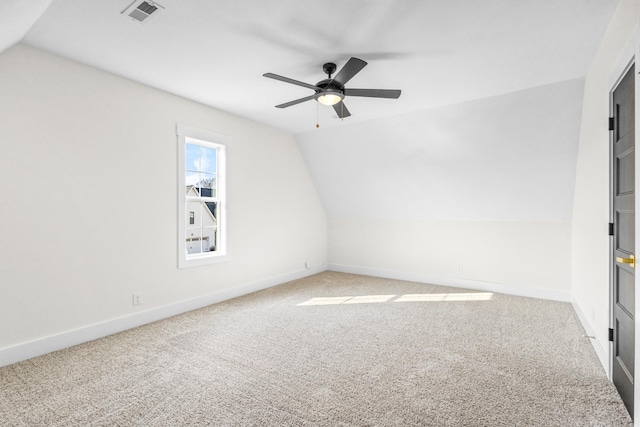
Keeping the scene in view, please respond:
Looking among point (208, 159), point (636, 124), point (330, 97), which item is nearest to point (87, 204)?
point (208, 159)

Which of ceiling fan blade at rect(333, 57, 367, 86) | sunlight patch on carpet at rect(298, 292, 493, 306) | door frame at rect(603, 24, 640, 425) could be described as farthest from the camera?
sunlight patch on carpet at rect(298, 292, 493, 306)

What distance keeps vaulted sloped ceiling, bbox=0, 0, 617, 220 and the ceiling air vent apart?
49 mm

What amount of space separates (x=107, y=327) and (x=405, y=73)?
12.6ft

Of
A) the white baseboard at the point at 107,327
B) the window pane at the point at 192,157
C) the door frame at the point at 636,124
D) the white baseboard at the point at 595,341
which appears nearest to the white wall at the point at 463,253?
the white baseboard at the point at 595,341

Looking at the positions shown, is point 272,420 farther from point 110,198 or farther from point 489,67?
point 489,67

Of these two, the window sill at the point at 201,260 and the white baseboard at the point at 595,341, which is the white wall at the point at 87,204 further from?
the white baseboard at the point at 595,341

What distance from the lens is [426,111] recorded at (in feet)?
13.6

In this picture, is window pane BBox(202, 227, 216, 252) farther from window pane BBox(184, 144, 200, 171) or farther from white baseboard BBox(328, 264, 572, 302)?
white baseboard BBox(328, 264, 572, 302)

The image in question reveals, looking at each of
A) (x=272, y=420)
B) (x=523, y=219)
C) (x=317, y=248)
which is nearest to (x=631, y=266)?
(x=272, y=420)

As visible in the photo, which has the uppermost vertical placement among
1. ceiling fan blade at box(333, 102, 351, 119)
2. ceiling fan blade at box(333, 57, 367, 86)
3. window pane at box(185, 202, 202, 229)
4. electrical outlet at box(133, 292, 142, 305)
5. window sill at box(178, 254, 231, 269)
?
ceiling fan blade at box(333, 57, 367, 86)

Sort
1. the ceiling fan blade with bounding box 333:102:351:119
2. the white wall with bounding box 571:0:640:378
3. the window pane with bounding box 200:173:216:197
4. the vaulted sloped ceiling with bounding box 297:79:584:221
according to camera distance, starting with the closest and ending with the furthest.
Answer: the white wall with bounding box 571:0:640:378
the ceiling fan blade with bounding box 333:102:351:119
the vaulted sloped ceiling with bounding box 297:79:584:221
the window pane with bounding box 200:173:216:197

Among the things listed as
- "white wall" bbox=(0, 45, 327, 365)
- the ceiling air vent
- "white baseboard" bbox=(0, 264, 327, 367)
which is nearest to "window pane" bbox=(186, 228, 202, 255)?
"white wall" bbox=(0, 45, 327, 365)

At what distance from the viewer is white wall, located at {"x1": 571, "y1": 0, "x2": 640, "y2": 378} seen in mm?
2051

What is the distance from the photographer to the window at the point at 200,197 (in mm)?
3846
